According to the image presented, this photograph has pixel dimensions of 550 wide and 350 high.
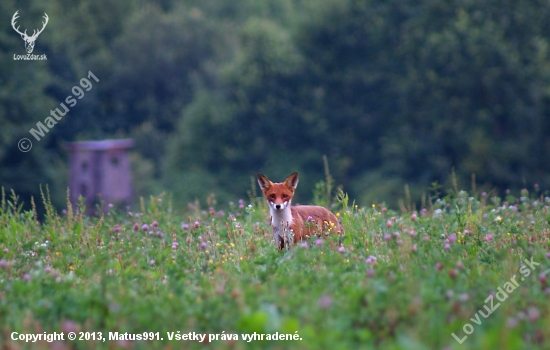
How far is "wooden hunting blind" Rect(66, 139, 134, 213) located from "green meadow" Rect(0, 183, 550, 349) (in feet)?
89.4

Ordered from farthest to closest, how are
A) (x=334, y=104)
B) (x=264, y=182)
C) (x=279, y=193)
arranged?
(x=334, y=104)
(x=264, y=182)
(x=279, y=193)

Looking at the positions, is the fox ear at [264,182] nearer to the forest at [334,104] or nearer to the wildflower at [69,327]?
the wildflower at [69,327]

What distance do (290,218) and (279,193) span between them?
44cm

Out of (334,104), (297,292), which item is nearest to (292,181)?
(297,292)

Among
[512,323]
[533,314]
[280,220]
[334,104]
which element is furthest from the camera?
[334,104]

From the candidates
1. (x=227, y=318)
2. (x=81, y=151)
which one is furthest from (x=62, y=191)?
(x=227, y=318)

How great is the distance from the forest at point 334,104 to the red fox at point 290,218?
22.9 m

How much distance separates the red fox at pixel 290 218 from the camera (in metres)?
8.26

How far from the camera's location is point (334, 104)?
1652 inches

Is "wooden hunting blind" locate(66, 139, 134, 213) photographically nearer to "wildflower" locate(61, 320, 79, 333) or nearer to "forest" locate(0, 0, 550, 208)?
"forest" locate(0, 0, 550, 208)

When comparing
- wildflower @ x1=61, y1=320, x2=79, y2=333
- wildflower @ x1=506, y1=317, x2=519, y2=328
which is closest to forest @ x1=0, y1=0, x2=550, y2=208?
wildflower @ x1=506, y1=317, x2=519, y2=328

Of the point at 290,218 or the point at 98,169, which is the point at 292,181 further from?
the point at 98,169

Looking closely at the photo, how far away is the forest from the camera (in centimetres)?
3431

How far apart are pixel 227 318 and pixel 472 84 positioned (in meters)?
33.1
